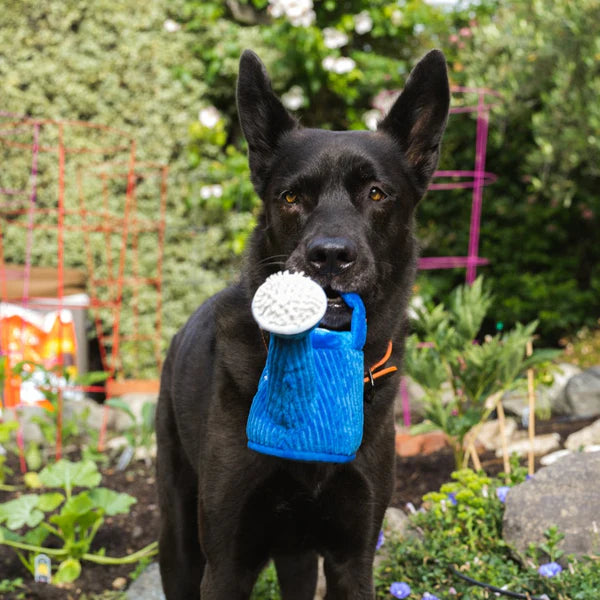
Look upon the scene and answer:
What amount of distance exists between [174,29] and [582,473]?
232 inches

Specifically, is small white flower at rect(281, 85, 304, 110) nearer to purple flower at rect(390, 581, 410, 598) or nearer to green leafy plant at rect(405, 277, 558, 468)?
green leafy plant at rect(405, 277, 558, 468)

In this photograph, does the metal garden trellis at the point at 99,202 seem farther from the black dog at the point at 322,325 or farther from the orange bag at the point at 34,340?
the black dog at the point at 322,325

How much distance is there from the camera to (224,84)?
7.50 meters

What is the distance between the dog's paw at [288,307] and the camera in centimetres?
143

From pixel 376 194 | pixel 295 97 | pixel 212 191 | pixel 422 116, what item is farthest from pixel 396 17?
pixel 376 194

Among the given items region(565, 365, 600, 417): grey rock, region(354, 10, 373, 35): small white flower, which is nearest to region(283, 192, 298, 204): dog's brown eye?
region(565, 365, 600, 417): grey rock

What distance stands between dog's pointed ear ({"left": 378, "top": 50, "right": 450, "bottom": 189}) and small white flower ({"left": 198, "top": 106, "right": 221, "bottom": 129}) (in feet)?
15.7

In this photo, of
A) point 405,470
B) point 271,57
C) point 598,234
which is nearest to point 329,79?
point 271,57

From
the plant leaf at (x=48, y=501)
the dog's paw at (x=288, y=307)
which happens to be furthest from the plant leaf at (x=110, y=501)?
the dog's paw at (x=288, y=307)

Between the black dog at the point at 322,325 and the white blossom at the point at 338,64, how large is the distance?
15.1ft

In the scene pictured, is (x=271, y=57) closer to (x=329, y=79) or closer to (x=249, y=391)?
(x=329, y=79)

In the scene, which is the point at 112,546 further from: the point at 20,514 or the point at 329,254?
the point at 329,254

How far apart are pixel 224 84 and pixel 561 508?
5.74 m

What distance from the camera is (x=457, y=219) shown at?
829 cm
